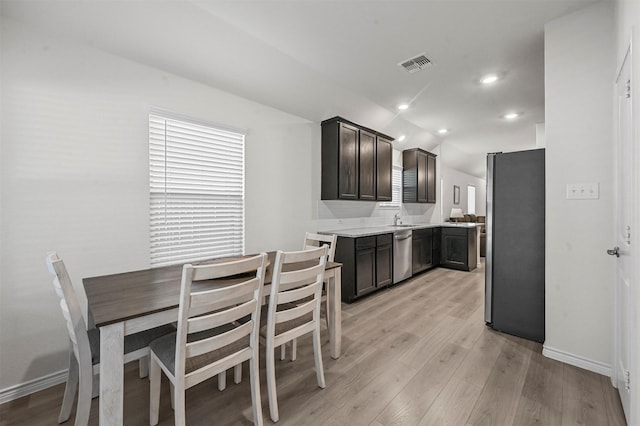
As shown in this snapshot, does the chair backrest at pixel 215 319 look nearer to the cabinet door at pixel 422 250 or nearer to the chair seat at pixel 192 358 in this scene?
the chair seat at pixel 192 358

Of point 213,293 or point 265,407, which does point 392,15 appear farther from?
point 265,407

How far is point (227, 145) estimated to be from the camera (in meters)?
2.93

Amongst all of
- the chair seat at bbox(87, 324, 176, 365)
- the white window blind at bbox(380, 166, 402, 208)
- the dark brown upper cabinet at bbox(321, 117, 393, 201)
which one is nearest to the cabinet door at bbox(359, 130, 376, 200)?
the dark brown upper cabinet at bbox(321, 117, 393, 201)

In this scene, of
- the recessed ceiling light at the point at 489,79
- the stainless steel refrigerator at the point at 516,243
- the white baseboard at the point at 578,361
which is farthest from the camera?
the recessed ceiling light at the point at 489,79

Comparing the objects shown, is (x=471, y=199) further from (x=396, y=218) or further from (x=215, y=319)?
(x=215, y=319)

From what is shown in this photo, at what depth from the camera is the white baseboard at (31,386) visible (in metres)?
1.74

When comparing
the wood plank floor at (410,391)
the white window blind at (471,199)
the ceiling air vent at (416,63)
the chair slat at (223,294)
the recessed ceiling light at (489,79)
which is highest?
the recessed ceiling light at (489,79)

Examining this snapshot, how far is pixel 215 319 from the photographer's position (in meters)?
1.31

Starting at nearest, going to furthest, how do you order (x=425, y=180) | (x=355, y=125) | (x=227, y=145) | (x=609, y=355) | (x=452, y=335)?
1. (x=609, y=355)
2. (x=452, y=335)
3. (x=227, y=145)
4. (x=355, y=125)
5. (x=425, y=180)

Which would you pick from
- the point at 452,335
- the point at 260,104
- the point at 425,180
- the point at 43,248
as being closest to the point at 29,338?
the point at 43,248

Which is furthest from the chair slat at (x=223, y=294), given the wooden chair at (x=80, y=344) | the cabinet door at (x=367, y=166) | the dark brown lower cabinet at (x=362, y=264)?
the cabinet door at (x=367, y=166)

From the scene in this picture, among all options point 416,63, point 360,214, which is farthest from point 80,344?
point 360,214

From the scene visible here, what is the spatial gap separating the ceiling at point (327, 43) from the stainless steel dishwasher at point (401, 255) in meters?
2.02

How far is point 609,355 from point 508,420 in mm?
1120
